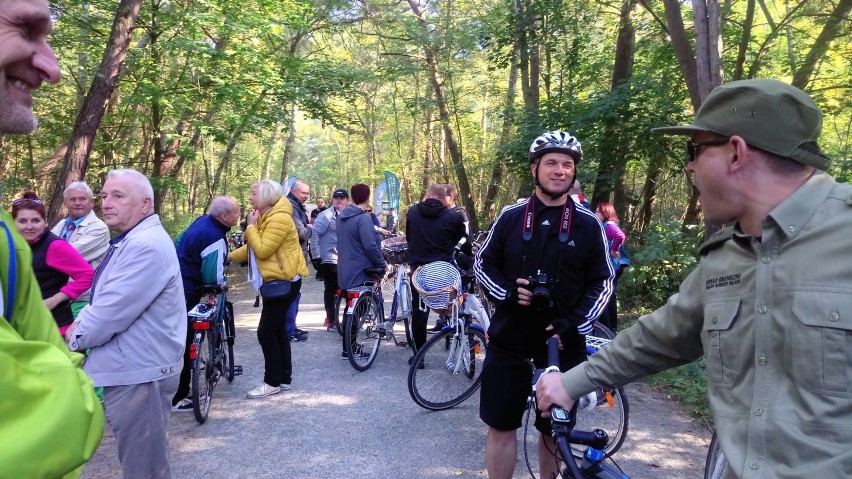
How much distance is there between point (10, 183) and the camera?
12891mm

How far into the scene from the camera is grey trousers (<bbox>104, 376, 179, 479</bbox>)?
9.51 ft

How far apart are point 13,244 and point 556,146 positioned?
269 centimetres

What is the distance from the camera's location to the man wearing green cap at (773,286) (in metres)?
1.27

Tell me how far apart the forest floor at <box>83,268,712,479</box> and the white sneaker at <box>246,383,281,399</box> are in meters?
0.08

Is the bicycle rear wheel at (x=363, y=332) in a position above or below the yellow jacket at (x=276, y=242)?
below

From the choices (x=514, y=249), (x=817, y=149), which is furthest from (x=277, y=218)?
(x=817, y=149)

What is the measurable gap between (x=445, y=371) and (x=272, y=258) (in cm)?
208

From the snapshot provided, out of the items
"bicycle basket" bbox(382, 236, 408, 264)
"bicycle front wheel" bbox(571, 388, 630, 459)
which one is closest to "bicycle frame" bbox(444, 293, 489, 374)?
"bicycle front wheel" bbox(571, 388, 630, 459)

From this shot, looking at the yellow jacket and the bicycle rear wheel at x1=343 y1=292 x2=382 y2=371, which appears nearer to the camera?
the yellow jacket

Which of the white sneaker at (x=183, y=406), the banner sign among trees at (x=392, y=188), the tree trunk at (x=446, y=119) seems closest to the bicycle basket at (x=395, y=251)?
the white sneaker at (x=183, y=406)

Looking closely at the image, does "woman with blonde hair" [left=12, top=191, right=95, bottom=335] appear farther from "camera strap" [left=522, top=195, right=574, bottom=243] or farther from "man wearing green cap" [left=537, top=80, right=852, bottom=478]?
"man wearing green cap" [left=537, top=80, right=852, bottom=478]

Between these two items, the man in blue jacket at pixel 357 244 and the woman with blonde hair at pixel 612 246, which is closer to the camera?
the man in blue jacket at pixel 357 244

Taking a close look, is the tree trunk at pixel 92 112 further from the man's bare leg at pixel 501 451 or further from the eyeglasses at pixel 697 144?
the eyeglasses at pixel 697 144

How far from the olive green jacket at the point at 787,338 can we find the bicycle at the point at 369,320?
548 centimetres
